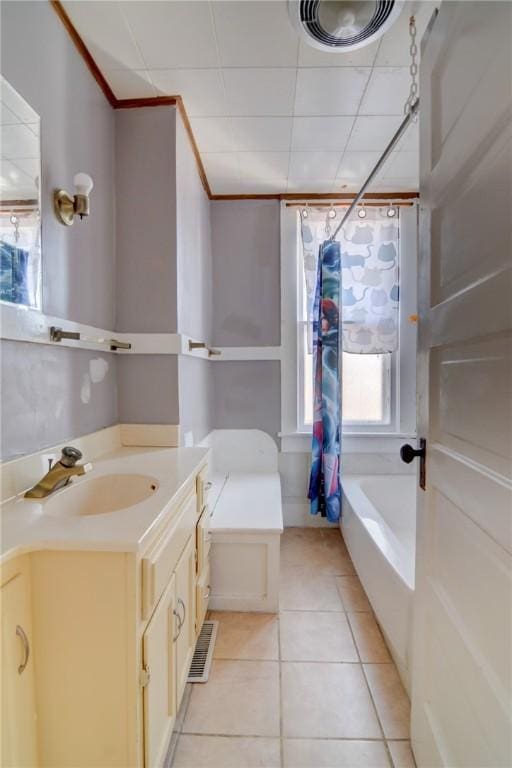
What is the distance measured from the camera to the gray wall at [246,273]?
8.97ft

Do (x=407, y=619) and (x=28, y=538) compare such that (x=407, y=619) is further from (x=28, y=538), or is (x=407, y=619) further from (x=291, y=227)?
(x=291, y=227)

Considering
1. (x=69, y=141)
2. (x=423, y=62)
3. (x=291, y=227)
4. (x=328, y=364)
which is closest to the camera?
(x=423, y=62)

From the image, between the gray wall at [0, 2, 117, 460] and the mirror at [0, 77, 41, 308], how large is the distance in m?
0.05

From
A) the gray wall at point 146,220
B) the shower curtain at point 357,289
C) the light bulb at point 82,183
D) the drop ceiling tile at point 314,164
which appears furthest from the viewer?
the shower curtain at point 357,289

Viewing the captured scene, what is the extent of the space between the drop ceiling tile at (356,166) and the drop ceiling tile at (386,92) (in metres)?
0.36

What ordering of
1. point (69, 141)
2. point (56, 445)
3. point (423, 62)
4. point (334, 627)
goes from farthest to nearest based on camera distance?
point (334, 627)
point (69, 141)
point (56, 445)
point (423, 62)

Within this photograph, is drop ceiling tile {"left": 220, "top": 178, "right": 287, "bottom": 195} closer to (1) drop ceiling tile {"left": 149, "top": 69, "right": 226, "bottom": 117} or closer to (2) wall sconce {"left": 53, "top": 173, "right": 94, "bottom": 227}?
(1) drop ceiling tile {"left": 149, "top": 69, "right": 226, "bottom": 117}

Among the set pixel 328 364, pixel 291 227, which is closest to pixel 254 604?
pixel 328 364

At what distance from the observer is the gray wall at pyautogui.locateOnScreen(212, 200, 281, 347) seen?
273 cm

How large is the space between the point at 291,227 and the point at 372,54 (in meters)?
1.29

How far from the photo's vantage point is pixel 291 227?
8.96 feet

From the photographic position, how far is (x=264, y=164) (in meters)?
2.28

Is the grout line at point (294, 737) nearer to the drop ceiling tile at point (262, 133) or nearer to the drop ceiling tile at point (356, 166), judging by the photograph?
the drop ceiling tile at point (262, 133)

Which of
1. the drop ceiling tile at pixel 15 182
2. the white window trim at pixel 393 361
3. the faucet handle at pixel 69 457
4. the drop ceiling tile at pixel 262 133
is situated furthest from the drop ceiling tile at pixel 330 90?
the faucet handle at pixel 69 457
